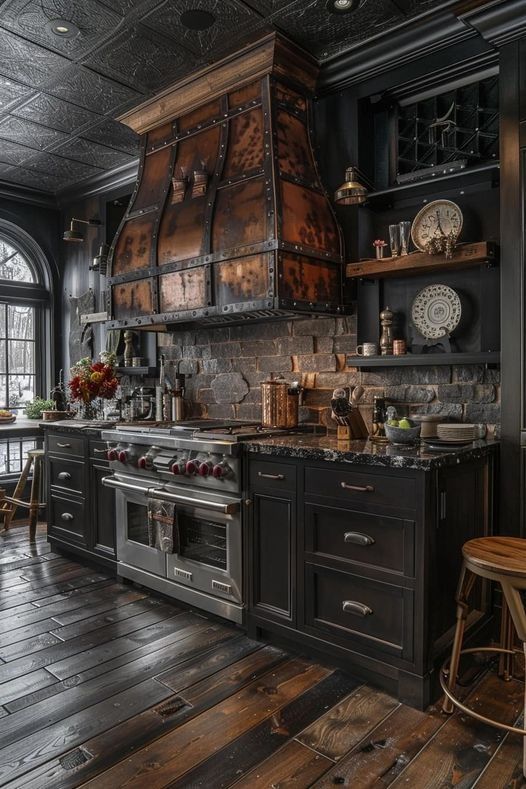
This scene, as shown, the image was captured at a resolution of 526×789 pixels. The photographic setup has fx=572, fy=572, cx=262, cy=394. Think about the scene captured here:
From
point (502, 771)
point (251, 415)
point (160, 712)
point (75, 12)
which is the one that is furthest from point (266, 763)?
point (75, 12)

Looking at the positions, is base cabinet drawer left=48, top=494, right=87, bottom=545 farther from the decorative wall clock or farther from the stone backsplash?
the decorative wall clock

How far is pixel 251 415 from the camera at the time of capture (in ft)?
13.0

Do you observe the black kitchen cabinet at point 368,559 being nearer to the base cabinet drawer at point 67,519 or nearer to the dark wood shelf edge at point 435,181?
the dark wood shelf edge at point 435,181

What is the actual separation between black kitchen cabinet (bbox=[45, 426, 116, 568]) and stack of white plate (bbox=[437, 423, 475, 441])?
222cm

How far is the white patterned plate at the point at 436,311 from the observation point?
9.84 ft

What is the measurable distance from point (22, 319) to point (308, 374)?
346 centimetres

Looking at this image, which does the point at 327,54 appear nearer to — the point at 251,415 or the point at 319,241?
the point at 319,241

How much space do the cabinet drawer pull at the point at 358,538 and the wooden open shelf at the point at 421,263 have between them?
1390 mm

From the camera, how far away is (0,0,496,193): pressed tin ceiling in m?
2.84

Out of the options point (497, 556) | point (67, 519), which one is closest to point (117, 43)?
point (67, 519)

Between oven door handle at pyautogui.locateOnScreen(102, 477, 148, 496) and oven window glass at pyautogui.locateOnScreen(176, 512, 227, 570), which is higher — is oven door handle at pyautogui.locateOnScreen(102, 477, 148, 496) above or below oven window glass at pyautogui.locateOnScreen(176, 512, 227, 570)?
above

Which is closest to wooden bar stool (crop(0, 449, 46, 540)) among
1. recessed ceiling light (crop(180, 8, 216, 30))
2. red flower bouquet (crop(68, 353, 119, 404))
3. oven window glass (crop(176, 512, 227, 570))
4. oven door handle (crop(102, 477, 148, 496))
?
red flower bouquet (crop(68, 353, 119, 404))

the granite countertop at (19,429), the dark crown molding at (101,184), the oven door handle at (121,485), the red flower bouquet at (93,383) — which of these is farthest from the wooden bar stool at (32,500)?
the dark crown molding at (101,184)

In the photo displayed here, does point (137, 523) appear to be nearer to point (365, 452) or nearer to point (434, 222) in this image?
point (365, 452)
